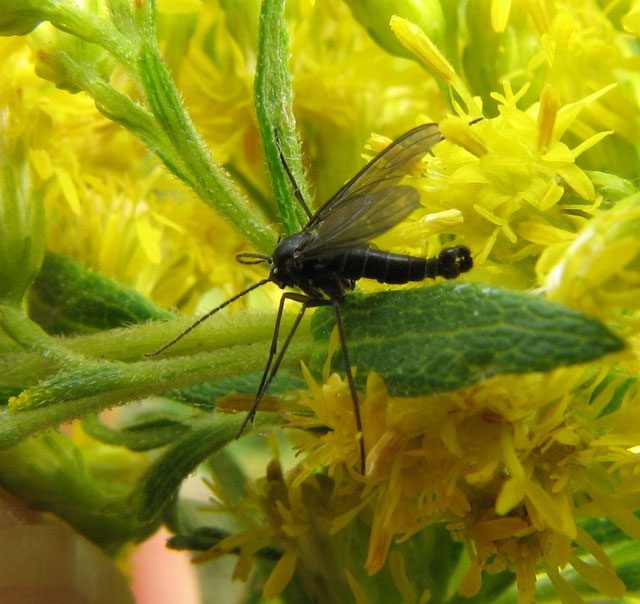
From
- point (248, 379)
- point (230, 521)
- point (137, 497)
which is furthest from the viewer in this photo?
point (230, 521)

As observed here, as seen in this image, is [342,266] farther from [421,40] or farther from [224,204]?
[421,40]

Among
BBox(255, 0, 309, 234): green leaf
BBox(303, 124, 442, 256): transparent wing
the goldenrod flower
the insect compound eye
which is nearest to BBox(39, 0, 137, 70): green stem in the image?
the goldenrod flower

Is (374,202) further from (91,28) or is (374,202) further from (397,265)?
(91,28)

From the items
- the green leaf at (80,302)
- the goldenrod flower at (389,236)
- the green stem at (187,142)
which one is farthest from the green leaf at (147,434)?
the green stem at (187,142)

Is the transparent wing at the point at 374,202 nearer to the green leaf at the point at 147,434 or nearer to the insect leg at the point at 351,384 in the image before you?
the insect leg at the point at 351,384

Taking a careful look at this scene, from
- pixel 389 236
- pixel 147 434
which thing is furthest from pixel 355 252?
pixel 147 434

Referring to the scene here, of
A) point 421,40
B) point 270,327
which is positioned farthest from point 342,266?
point 421,40
